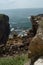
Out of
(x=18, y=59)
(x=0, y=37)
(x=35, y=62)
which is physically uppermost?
(x=35, y=62)

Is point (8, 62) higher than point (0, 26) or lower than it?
higher

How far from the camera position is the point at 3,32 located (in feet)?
180

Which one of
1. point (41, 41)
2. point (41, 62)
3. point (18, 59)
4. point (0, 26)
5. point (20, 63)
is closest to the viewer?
point (41, 62)

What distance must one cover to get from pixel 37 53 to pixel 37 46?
323mm

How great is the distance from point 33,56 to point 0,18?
46.4 metres

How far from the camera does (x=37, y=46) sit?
1157cm

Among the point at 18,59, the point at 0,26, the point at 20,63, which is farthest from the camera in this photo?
the point at 0,26

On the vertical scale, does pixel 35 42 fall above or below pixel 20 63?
above

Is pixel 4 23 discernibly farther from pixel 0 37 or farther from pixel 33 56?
pixel 33 56

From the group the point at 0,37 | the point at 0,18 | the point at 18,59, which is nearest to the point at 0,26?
the point at 0,18

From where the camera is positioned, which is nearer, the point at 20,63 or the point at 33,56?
the point at 33,56

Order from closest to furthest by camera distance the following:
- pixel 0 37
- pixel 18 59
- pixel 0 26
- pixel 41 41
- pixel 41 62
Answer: pixel 41 62 → pixel 41 41 → pixel 18 59 → pixel 0 37 → pixel 0 26

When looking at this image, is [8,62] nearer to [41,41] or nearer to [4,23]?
[41,41]

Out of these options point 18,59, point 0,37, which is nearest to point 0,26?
point 0,37
